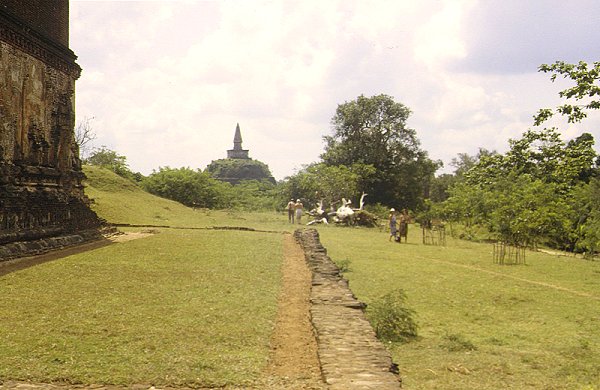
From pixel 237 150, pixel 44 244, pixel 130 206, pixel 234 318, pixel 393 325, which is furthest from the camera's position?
pixel 237 150

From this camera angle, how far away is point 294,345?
20.8ft

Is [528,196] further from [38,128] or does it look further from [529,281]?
[38,128]

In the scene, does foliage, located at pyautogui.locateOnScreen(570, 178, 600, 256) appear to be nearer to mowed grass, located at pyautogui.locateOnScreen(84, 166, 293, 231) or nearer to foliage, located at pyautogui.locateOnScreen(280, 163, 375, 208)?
mowed grass, located at pyautogui.locateOnScreen(84, 166, 293, 231)

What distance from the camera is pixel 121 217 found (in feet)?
77.1

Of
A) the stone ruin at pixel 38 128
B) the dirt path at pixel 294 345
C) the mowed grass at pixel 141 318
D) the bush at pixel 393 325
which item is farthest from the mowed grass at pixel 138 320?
the stone ruin at pixel 38 128

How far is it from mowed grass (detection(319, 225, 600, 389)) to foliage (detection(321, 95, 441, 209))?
24.0 m

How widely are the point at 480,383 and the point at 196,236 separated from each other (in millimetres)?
13745

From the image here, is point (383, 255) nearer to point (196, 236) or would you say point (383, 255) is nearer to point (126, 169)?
point (196, 236)

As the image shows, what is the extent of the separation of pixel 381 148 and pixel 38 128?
95.4ft

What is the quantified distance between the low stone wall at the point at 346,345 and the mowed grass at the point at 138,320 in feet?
2.21

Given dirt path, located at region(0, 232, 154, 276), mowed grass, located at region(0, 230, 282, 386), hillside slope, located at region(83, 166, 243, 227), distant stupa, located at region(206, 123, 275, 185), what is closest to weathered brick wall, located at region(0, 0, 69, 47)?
dirt path, located at region(0, 232, 154, 276)

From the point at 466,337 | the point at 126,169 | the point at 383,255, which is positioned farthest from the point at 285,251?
the point at 126,169

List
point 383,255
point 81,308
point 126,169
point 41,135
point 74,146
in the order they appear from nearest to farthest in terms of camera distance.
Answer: point 81,308 < point 41,135 < point 383,255 < point 74,146 < point 126,169

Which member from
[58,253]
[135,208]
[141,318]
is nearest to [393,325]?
[141,318]
